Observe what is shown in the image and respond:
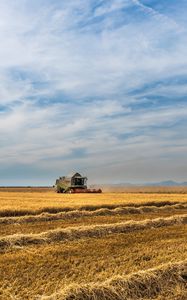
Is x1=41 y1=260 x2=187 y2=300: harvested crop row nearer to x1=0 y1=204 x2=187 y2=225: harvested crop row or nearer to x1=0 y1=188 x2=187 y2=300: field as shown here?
x1=0 y1=188 x2=187 y2=300: field

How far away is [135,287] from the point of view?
29.1 feet

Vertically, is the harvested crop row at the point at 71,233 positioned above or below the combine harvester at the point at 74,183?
below

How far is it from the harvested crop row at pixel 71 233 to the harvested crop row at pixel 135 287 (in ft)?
17.0

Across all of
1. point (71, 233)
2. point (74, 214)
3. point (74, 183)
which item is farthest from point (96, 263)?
point (74, 183)

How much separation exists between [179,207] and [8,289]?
25.1 meters

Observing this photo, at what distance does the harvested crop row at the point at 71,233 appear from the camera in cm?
1408

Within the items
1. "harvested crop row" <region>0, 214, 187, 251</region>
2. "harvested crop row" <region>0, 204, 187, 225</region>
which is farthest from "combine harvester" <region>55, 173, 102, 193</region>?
"harvested crop row" <region>0, 214, 187, 251</region>

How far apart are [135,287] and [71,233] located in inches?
276

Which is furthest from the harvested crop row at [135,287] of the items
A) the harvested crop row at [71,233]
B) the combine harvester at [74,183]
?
the combine harvester at [74,183]

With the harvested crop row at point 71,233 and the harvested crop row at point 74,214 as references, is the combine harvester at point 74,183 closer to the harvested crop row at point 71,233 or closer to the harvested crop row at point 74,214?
the harvested crop row at point 74,214

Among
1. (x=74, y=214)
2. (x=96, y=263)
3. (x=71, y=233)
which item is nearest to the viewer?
(x=96, y=263)

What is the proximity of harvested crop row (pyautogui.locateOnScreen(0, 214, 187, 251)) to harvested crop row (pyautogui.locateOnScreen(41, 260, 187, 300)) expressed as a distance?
17.0 ft

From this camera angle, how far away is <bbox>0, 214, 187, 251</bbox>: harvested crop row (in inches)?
554

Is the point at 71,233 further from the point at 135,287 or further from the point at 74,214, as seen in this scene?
the point at 74,214
